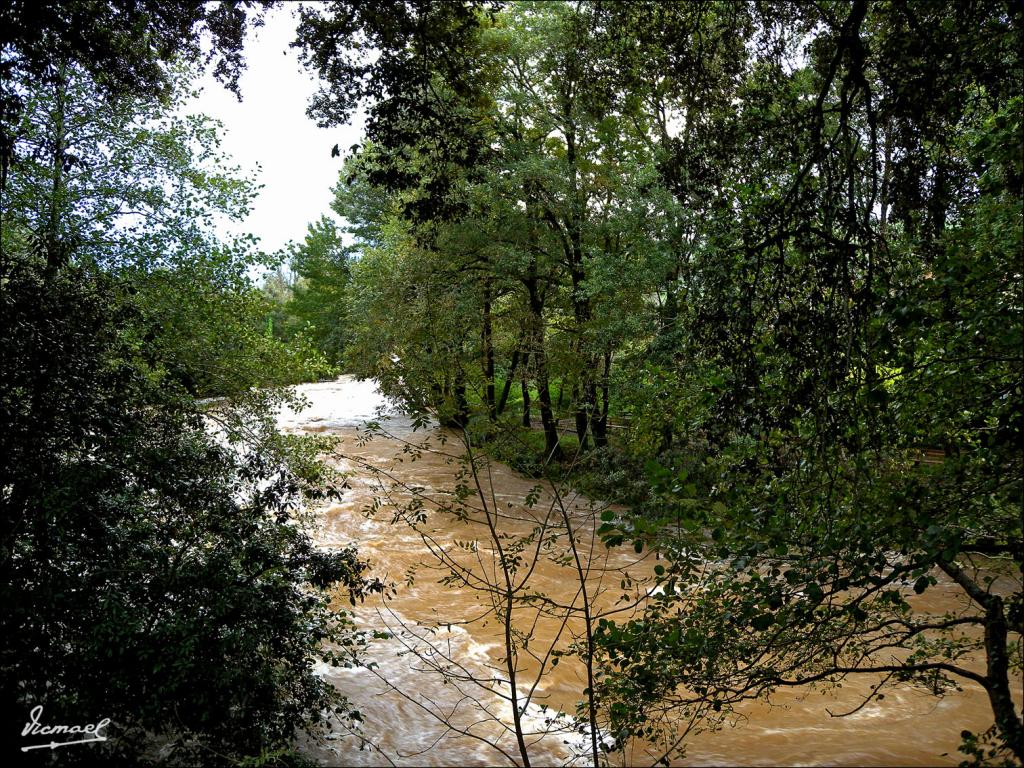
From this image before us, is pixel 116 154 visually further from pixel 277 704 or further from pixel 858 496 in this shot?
pixel 858 496

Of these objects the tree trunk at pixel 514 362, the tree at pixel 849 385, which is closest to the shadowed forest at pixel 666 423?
the tree at pixel 849 385

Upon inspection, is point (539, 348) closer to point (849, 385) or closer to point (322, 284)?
point (849, 385)

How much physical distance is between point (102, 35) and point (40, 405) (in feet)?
9.21

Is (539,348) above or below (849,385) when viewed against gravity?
above

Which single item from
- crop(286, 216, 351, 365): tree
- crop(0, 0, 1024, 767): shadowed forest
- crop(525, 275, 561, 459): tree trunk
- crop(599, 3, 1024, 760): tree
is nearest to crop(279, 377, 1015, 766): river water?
crop(0, 0, 1024, 767): shadowed forest

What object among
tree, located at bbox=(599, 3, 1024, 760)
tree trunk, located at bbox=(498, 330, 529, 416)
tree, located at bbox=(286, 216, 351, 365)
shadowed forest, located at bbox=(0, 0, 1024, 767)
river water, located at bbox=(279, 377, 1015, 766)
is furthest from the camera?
tree, located at bbox=(286, 216, 351, 365)

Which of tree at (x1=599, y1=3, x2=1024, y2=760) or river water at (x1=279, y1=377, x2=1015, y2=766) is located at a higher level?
tree at (x1=599, y1=3, x2=1024, y2=760)

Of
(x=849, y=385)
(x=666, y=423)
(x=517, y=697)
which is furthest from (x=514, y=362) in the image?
(x=849, y=385)

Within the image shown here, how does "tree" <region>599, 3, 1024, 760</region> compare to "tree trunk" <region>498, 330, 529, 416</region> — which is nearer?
"tree" <region>599, 3, 1024, 760</region>

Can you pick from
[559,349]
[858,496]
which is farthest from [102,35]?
[559,349]

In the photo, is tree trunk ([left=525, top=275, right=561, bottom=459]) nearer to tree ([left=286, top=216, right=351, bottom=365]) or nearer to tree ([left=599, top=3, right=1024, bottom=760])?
tree ([left=599, top=3, right=1024, bottom=760])

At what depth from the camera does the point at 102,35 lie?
17.3ft

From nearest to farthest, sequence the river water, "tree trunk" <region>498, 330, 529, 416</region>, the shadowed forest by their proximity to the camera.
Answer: the shadowed forest < the river water < "tree trunk" <region>498, 330, 529, 416</region>

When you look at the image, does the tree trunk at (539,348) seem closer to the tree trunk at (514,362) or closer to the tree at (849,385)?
the tree trunk at (514,362)
